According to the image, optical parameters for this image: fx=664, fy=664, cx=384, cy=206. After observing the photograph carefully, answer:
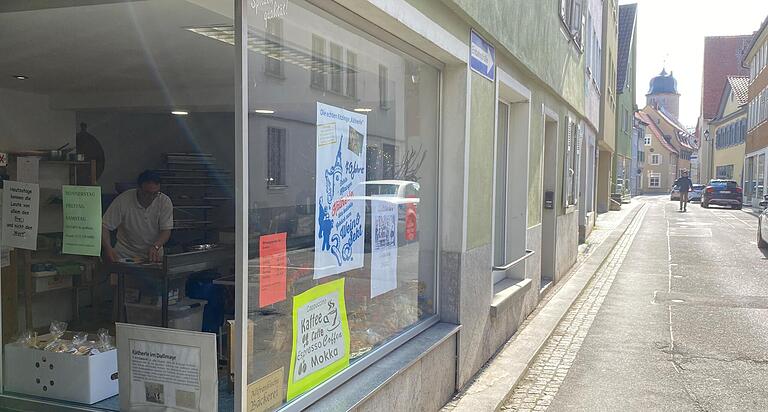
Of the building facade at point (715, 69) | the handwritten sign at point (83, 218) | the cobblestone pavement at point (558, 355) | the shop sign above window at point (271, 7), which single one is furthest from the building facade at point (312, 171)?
the building facade at point (715, 69)

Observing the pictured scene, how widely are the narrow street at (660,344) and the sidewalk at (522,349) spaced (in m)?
0.12

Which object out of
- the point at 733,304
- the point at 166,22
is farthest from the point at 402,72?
the point at 733,304

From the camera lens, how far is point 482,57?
555 cm

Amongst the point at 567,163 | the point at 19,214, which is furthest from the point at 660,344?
the point at 19,214

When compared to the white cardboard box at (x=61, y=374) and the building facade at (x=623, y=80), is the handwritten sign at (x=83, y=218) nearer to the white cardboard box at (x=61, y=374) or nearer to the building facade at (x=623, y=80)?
the white cardboard box at (x=61, y=374)

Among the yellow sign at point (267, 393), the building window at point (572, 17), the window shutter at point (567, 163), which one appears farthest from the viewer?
the window shutter at point (567, 163)

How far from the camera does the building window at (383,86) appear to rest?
4296 mm

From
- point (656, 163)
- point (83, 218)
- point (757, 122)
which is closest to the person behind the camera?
point (83, 218)

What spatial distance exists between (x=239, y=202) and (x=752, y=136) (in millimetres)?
40783

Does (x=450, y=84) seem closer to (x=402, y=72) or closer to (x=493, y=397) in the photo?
(x=402, y=72)

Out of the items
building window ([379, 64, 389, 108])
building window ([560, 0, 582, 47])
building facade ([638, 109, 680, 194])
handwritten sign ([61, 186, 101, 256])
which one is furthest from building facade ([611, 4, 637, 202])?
building facade ([638, 109, 680, 194])

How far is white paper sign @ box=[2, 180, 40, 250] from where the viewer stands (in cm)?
397

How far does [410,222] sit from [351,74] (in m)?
1.35

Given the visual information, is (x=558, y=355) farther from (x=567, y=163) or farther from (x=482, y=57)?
(x=567, y=163)
